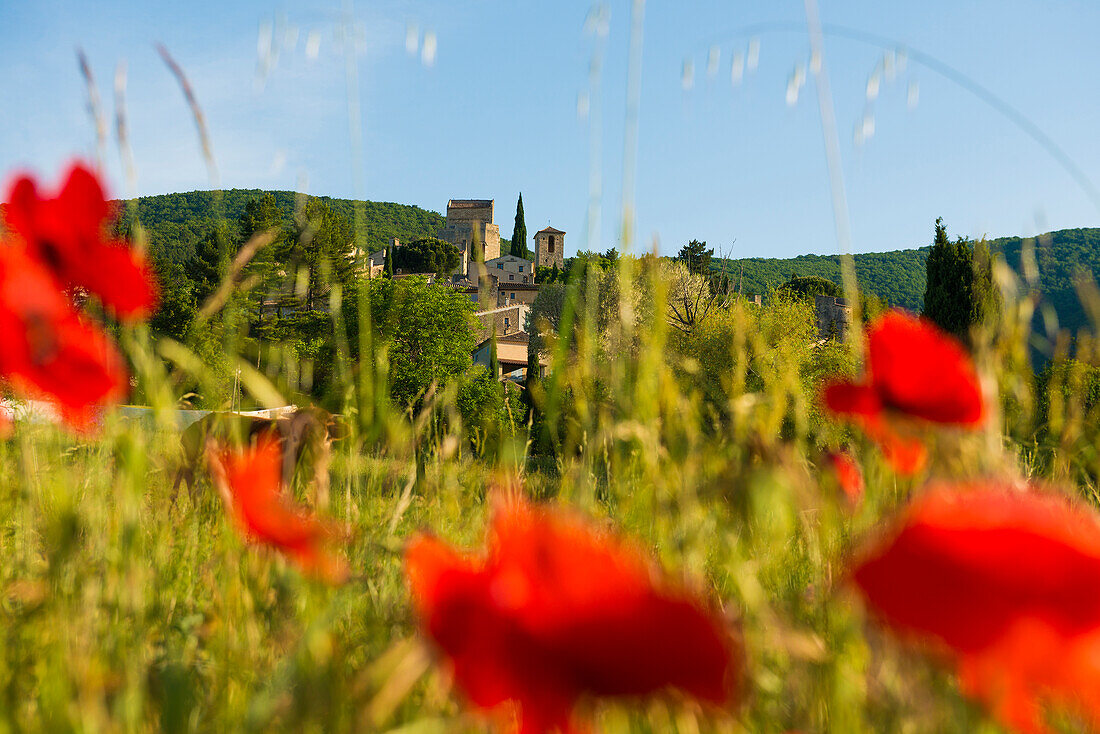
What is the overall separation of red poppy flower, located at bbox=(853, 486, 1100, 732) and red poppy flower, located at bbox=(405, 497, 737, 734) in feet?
0.29

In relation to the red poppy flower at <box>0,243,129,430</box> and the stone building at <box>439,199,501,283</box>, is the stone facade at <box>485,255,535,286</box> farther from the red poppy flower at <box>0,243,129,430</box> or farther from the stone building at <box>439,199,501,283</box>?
the red poppy flower at <box>0,243,129,430</box>

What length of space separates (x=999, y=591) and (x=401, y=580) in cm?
79

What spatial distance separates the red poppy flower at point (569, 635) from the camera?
1.16 ft

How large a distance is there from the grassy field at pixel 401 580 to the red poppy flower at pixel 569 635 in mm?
37

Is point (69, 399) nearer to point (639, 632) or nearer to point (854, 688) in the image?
point (639, 632)

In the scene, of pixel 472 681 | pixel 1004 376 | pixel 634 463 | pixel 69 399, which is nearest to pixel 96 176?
pixel 69 399

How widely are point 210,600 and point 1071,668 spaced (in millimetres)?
950

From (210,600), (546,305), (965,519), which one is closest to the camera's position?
(965,519)

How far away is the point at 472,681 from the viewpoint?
1.24 feet

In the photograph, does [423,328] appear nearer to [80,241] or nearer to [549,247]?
[80,241]

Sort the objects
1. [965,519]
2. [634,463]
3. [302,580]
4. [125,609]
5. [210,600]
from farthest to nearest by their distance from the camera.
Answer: [634,463] < [210,600] < [125,609] < [302,580] < [965,519]

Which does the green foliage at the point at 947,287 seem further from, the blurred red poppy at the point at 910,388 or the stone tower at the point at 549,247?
the stone tower at the point at 549,247

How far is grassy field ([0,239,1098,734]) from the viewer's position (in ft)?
1.54

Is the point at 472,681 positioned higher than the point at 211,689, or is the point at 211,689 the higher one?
the point at 472,681
